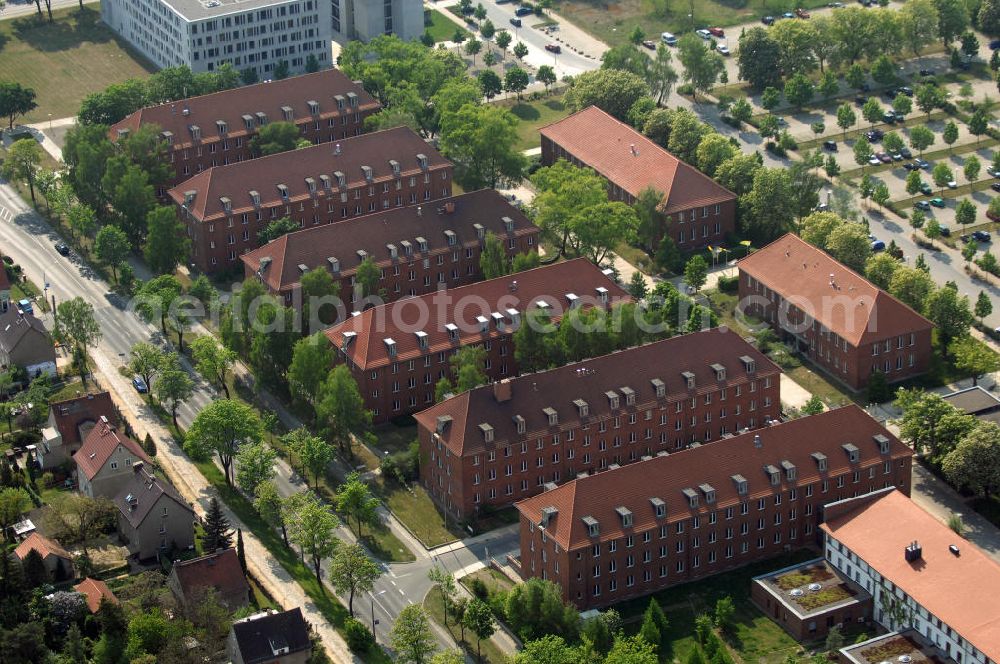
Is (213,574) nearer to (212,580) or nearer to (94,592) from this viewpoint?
(212,580)

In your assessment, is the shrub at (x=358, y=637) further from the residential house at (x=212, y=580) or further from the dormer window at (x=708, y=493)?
the dormer window at (x=708, y=493)

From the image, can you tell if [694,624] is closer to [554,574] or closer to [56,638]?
[554,574]

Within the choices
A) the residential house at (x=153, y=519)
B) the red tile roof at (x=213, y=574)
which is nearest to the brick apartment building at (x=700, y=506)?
the red tile roof at (x=213, y=574)

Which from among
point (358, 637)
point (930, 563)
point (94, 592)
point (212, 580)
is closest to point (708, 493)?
point (930, 563)

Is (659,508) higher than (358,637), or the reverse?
(659,508)

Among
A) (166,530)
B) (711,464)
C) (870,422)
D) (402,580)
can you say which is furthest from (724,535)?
(166,530)
